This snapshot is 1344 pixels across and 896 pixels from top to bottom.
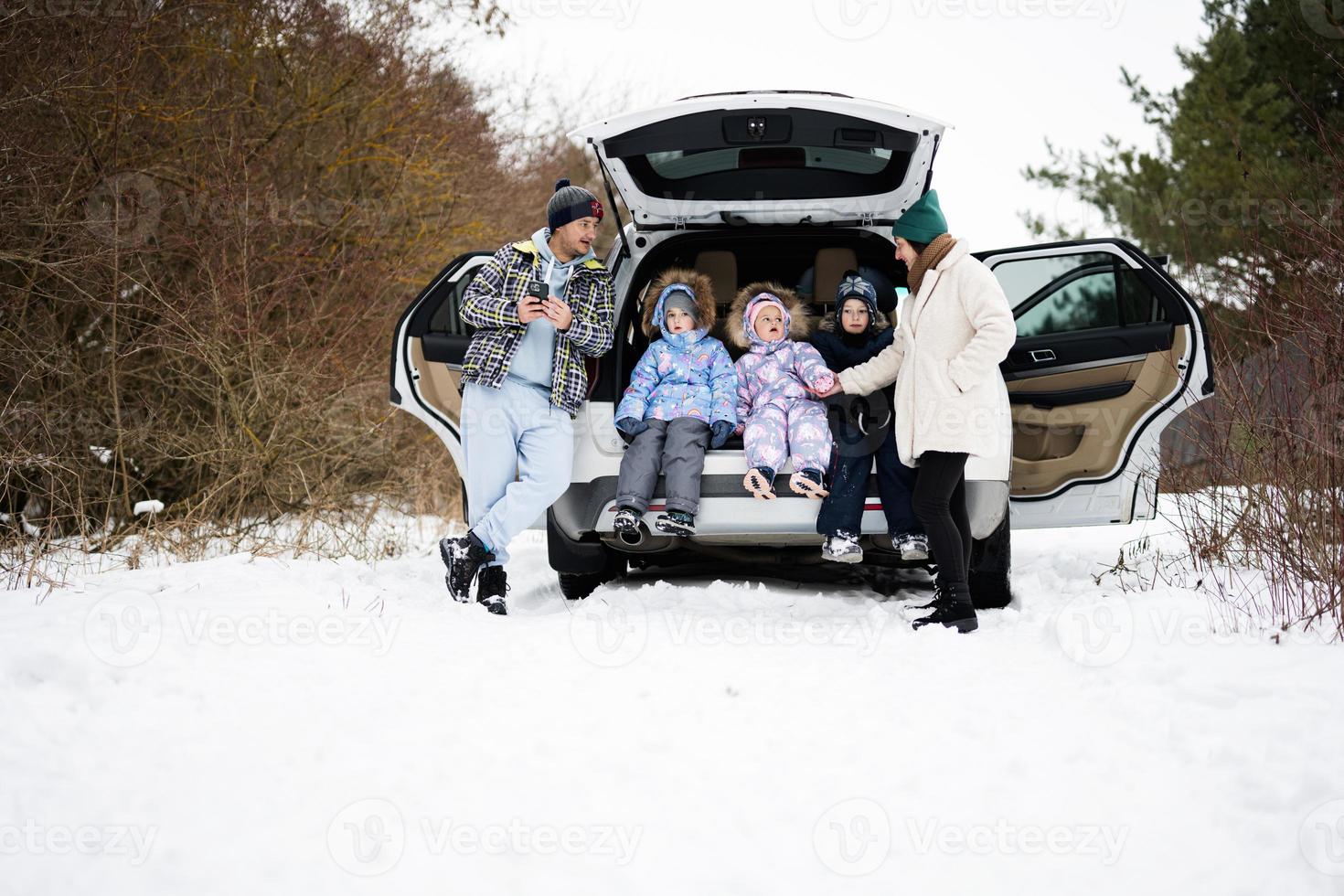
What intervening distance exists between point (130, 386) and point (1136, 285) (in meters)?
6.02

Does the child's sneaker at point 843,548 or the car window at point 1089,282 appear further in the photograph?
the car window at point 1089,282

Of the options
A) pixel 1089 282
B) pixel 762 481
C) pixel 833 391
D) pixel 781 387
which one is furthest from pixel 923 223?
pixel 1089 282

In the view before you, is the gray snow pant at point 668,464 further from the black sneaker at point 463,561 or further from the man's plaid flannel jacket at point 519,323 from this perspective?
the black sneaker at point 463,561

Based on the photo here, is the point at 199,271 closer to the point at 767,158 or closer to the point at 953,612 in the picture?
the point at 767,158

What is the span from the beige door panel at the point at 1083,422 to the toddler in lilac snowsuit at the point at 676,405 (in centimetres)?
143

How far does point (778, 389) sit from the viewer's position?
461 cm

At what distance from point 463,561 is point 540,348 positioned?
989mm

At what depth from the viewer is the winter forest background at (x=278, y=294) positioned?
4.18m

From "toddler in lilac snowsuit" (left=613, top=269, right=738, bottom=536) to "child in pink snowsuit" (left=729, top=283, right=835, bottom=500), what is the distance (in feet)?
0.41

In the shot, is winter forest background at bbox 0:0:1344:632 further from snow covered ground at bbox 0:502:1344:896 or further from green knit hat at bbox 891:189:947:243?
green knit hat at bbox 891:189:947:243

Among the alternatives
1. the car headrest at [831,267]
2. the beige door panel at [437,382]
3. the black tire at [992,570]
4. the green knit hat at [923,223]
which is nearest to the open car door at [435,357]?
the beige door panel at [437,382]

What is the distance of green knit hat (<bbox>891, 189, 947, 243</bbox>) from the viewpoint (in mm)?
4340

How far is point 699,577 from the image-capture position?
222 inches

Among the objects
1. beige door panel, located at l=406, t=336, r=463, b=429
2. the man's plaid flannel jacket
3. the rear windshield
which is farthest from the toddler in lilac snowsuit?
beige door panel, located at l=406, t=336, r=463, b=429
